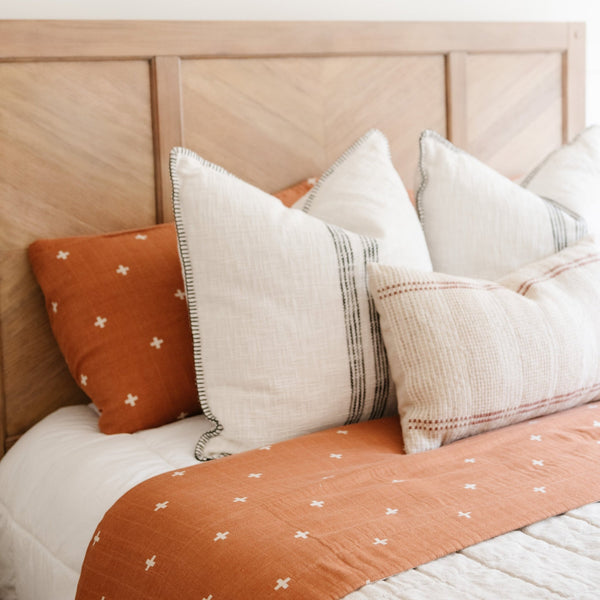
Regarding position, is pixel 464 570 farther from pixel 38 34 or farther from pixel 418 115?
pixel 418 115

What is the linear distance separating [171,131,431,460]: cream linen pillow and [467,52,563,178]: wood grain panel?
0.90 meters

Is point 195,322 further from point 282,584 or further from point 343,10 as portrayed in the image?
point 343,10

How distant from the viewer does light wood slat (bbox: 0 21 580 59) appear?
1.52 meters

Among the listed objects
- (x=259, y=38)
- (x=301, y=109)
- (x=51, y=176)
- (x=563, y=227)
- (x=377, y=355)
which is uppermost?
(x=259, y=38)

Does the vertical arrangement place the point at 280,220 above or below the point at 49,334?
above

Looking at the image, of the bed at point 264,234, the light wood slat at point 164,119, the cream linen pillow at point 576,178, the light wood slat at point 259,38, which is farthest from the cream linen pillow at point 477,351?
the light wood slat at point 259,38

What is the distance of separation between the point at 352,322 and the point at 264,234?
190mm

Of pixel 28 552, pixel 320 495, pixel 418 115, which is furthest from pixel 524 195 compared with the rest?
pixel 28 552

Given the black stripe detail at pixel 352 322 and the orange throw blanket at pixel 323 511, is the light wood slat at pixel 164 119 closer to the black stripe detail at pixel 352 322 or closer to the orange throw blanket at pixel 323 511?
the black stripe detail at pixel 352 322

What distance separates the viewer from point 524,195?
62.1 inches

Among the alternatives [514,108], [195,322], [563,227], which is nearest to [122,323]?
[195,322]

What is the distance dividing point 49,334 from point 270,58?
722mm

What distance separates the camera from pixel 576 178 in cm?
167

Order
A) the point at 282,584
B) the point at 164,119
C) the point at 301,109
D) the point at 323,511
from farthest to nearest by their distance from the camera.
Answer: the point at 301,109
the point at 164,119
the point at 323,511
the point at 282,584
